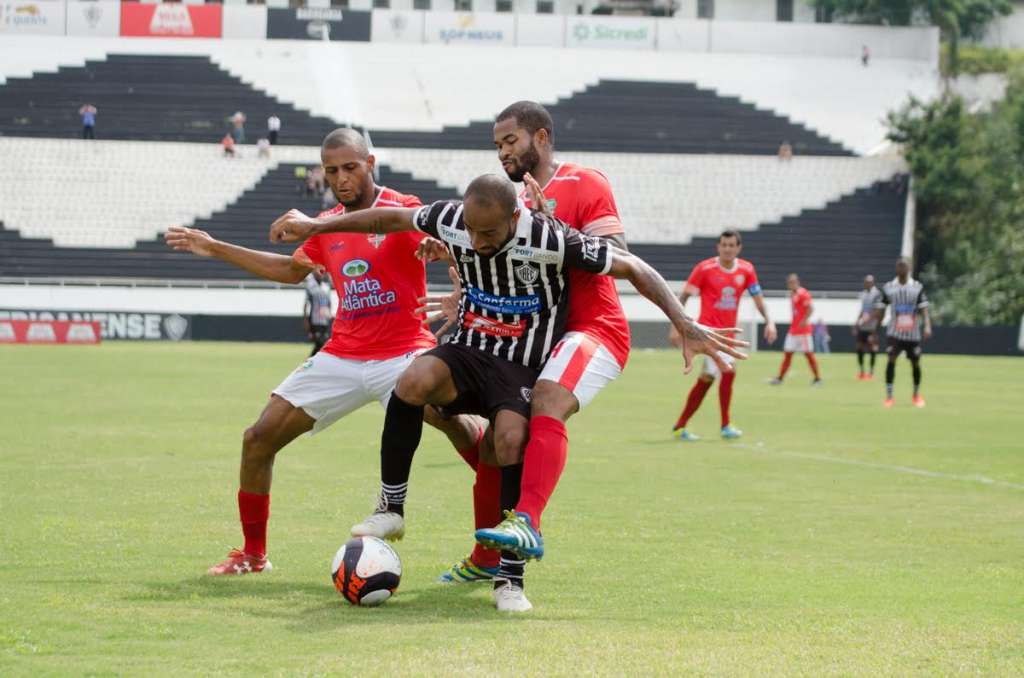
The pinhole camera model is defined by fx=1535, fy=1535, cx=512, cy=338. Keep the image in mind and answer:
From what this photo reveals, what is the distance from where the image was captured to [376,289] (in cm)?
774

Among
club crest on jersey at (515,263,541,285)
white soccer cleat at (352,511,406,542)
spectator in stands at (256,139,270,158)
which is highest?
spectator in stands at (256,139,270,158)

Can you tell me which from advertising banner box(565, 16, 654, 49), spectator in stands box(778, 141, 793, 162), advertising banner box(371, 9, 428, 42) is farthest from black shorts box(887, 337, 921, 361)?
advertising banner box(371, 9, 428, 42)

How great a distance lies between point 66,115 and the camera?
55656 mm

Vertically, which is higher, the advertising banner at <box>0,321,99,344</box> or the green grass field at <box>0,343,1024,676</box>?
the green grass field at <box>0,343,1024,676</box>

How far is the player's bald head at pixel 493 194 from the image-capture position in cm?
648

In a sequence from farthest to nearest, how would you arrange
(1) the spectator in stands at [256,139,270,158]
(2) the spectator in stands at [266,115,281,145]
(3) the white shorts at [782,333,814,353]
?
(2) the spectator in stands at [266,115,281,145] < (1) the spectator in stands at [256,139,270,158] < (3) the white shorts at [782,333,814,353]

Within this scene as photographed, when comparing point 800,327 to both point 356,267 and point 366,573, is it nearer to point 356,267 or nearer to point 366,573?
point 356,267

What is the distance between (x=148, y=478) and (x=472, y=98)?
166 ft

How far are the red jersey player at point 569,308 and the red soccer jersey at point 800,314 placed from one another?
23341 mm

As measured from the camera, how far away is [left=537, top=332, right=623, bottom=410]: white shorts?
22.3 ft

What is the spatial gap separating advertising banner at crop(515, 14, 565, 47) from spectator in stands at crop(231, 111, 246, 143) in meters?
16.5

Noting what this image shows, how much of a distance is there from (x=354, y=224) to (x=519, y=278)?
823mm

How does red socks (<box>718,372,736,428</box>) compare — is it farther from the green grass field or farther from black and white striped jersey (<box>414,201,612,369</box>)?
black and white striped jersey (<box>414,201,612,369</box>)

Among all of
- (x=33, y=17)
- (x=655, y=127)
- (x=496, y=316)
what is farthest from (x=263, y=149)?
(x=496, y=316)
